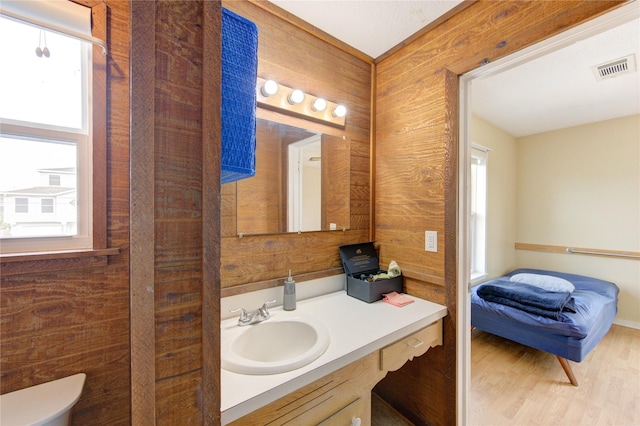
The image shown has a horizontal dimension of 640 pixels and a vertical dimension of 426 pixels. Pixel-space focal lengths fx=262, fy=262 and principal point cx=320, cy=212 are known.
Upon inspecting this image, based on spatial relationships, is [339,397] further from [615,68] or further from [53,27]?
[615,68]

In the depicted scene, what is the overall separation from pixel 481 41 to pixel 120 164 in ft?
5.52

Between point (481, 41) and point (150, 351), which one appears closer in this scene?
point (150, 351)

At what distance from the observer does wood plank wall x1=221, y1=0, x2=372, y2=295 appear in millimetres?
1286

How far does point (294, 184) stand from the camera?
1.48m

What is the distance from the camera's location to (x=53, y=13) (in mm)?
868

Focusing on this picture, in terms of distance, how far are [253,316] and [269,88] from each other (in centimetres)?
111

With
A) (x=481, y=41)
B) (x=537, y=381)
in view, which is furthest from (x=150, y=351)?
(x=537, y=381)

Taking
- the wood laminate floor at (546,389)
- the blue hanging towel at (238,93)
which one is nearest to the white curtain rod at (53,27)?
the blue hanging towel at (238,93)

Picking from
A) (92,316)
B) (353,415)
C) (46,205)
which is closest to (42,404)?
(92,316)

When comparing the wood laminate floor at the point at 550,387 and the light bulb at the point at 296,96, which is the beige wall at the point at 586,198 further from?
the light bulb at the point at 296,96

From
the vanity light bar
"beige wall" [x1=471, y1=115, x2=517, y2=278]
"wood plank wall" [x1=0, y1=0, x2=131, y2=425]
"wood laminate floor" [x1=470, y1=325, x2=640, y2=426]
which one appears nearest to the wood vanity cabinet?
"wood plank wall" [x1=0, y1=0, x2=131, y2=425]

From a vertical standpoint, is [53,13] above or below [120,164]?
above

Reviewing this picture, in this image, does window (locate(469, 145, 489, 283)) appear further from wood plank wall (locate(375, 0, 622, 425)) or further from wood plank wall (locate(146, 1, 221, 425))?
wood plank wall (locate(146, 1, 221, 425))

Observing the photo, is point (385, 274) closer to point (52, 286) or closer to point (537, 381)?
point (52, 286)
